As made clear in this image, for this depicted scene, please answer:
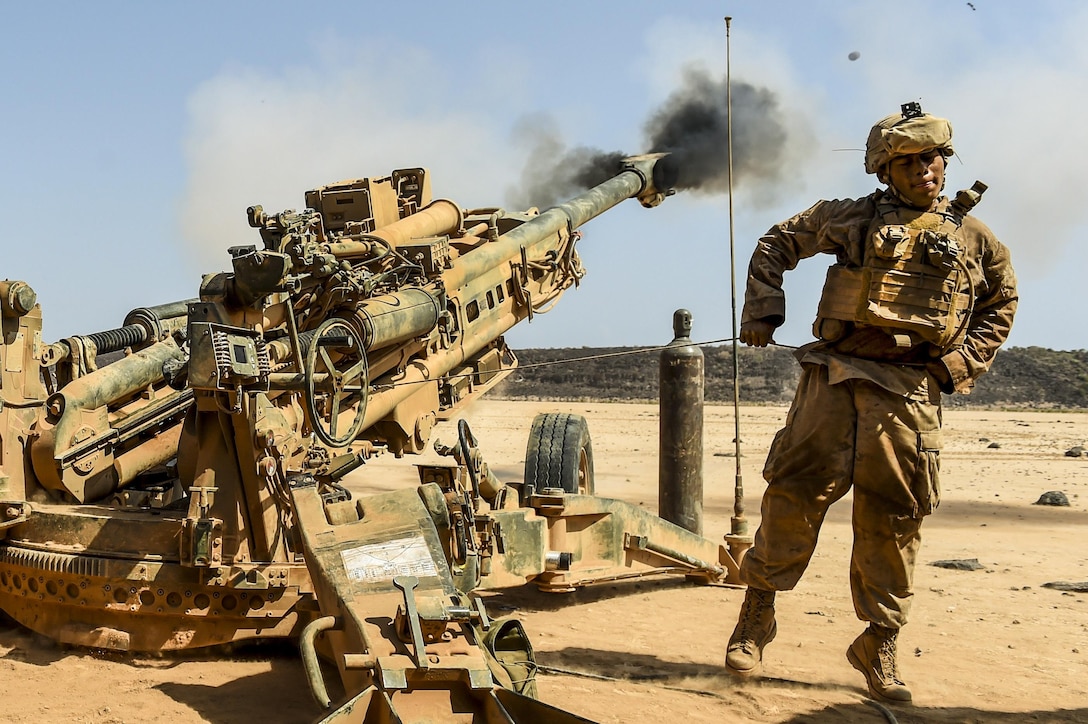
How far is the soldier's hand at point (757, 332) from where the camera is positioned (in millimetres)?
5133

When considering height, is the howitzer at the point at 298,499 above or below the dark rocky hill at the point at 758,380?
above

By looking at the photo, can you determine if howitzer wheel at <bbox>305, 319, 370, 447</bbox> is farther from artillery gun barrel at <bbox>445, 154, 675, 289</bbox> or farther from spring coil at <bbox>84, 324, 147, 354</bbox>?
artillery gun barrel at <bbox>445, 154, 675, 289</bbox>

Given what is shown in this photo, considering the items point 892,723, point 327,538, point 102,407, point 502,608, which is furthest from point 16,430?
point 892,723

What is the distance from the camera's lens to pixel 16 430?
20.4 ft

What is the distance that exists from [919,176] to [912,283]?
46 centimetres

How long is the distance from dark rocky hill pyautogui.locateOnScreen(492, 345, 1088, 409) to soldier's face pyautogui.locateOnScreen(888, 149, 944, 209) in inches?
1016

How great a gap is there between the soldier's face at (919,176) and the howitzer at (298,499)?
95.4 inches

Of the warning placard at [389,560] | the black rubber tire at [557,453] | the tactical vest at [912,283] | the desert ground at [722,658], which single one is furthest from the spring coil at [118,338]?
the tactical vest at [912,283]

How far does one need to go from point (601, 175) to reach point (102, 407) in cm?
711

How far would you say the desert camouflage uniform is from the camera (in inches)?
195

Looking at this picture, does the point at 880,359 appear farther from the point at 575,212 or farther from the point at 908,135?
the point at 575,212

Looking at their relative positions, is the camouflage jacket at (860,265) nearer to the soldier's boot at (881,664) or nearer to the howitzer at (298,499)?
the soldier's boot at (881,664)

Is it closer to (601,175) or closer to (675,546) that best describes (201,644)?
(675,546)

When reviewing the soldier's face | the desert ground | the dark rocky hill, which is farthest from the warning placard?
the dark rocky hill
